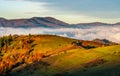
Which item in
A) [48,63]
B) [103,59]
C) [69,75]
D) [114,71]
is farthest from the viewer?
[48,63]

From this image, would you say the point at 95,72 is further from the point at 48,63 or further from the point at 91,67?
the point at 48,63

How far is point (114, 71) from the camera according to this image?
149m

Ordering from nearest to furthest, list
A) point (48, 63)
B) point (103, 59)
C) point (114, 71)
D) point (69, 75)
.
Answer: point (114, 71), point (69, 75), point (103, 59), point (48, 63)

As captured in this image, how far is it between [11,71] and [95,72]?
58248 millimetres

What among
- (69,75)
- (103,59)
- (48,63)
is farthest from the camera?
(48,63)

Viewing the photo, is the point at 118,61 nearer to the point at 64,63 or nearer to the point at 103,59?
the point at 103,59

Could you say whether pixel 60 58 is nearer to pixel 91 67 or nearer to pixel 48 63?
pixel 48 63

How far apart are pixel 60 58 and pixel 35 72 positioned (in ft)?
60.5

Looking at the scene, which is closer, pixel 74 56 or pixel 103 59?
pixel 103 59

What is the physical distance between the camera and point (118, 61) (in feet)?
544

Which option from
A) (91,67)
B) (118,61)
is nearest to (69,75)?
(91,67)

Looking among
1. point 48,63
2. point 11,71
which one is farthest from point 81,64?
point 11,71

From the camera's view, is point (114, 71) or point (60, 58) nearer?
point (114, 71)

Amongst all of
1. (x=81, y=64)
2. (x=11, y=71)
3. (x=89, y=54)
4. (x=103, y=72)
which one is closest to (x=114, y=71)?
(x=103, y=72)
